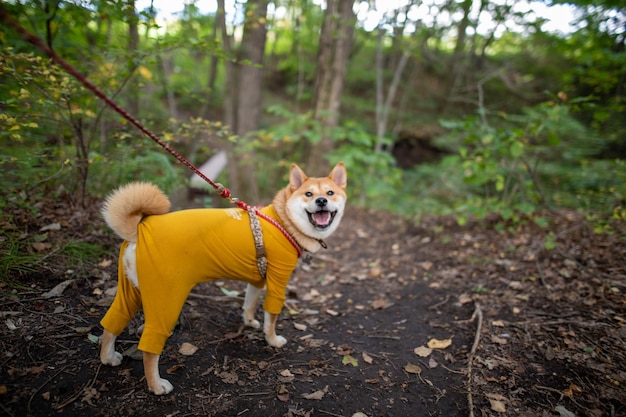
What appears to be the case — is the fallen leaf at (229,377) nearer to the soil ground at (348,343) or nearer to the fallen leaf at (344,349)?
the soil ground at (348,343)

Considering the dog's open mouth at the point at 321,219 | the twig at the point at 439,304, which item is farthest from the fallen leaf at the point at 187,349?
the twig at the point at 439,304

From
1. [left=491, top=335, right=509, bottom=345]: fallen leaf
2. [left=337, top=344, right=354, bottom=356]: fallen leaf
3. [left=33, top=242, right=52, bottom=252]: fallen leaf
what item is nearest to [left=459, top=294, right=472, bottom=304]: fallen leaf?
[left=491, top=335, right=509, bottom=345]: fallen leaf

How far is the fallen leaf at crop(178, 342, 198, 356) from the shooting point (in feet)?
9.93

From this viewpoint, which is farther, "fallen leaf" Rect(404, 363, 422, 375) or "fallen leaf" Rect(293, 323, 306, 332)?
"fallen leaf" Rect(293, 323, 306, 332)

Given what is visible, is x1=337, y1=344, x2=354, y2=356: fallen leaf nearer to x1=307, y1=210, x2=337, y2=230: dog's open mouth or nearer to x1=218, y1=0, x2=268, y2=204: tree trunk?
x1=307, y1=210, x2=337, y2=230: dog's open mouth

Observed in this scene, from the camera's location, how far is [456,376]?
3.02m

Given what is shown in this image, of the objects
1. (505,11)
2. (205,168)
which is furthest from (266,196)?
(505,11)

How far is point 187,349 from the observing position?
306cm

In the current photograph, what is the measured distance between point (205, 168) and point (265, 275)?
A: 801cm

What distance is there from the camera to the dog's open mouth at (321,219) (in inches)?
126

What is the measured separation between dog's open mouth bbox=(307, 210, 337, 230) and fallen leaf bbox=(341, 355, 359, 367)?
1.32 m

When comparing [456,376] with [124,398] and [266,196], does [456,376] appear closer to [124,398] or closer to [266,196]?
[124,398]

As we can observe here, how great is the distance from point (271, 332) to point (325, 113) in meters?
5.51

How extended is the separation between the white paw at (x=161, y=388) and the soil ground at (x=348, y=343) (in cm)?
5
